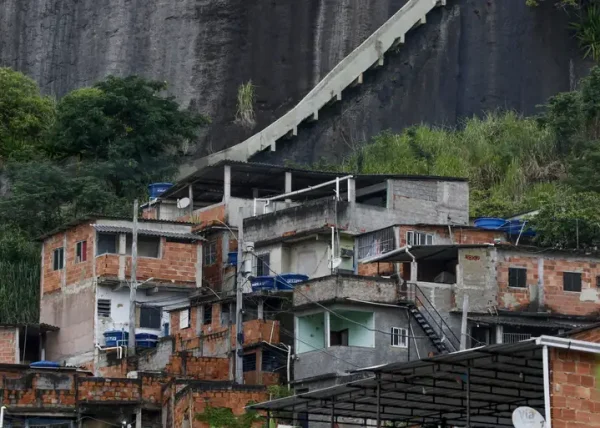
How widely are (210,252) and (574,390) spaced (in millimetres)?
22228

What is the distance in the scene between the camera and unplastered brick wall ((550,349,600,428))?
63.0ft

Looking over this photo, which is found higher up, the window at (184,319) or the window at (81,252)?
the window at (81,252)

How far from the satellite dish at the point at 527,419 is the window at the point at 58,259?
2208 cm

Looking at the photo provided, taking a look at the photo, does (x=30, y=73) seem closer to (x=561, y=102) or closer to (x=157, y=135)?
(x=157, y=135)

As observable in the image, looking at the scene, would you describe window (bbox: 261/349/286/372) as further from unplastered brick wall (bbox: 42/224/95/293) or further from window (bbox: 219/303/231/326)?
unplastered brick wall (bbox: 42/224/95/293)

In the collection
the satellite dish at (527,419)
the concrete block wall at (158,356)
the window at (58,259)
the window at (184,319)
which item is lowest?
the satellite dish at (527,419)

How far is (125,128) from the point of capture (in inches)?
1905

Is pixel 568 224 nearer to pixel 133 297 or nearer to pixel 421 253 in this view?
pixel 421 253

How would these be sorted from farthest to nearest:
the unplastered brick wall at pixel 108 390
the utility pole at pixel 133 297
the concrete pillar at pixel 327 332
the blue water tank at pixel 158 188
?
the blue water tank at pixel 158 188 < the utility pole at pixel 133 297 < the concrete pillar at pixel 327 332 < the unplastered brick wall at pixel 108 390

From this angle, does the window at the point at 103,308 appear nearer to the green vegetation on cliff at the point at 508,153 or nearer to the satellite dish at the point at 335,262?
the satellite dish at the point at 335,262

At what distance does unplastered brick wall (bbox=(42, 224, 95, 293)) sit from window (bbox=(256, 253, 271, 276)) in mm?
3692

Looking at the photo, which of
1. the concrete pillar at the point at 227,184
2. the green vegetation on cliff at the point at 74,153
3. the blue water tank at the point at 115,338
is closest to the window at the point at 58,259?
the green vegetation on cliff at the point at 74,153

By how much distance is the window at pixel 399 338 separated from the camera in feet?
113

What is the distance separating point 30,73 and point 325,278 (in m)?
24.2
